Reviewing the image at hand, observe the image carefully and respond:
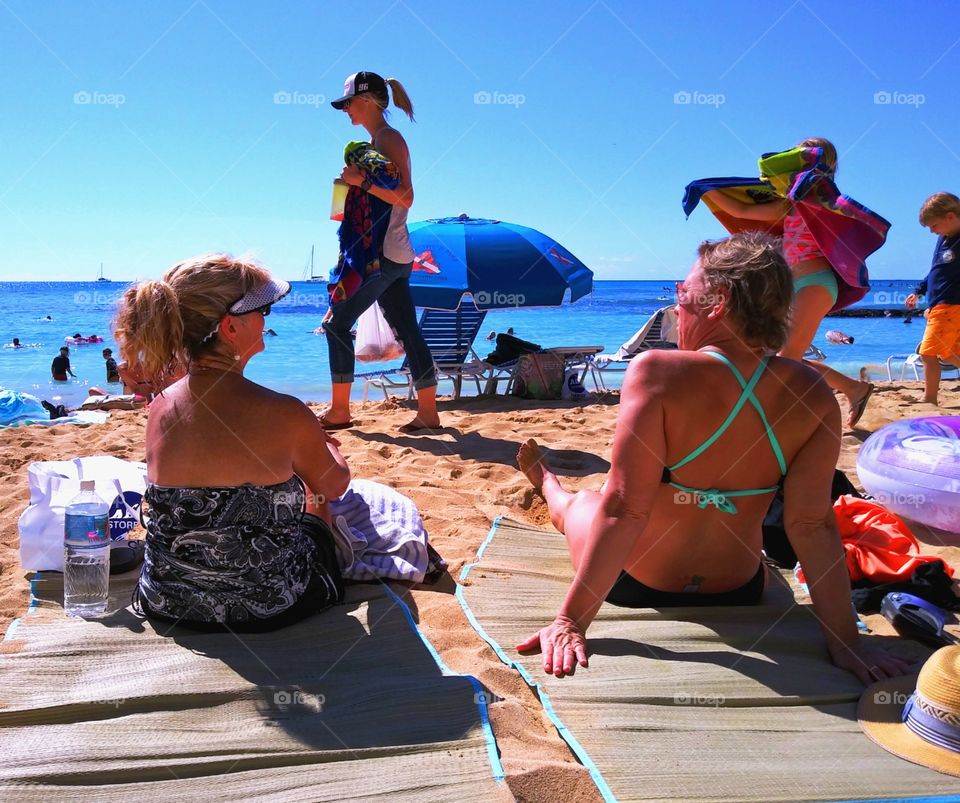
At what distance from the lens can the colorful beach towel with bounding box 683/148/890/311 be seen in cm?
450

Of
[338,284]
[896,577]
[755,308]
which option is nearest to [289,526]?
[755,308]

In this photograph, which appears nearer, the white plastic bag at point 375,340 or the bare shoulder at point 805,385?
the bare shoulder at point 805,385

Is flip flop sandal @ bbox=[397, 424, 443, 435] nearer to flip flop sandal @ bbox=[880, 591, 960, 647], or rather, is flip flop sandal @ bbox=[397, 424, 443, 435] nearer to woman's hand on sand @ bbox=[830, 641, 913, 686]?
flip flop sandal @ bbox=[880, 591, 960, 647]

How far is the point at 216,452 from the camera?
2328 mm

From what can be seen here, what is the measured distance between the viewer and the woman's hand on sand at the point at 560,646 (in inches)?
88.7

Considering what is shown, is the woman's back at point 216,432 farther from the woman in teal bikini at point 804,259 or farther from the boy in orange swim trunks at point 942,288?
the boy in orange swim trunks at point 942,288

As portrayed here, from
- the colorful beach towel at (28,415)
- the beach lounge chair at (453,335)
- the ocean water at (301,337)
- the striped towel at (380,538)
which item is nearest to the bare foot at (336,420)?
the ocean water at (301,337)

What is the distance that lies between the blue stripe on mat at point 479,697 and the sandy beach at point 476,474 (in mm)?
39

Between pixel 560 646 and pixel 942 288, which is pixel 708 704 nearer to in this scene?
pixel 560 646

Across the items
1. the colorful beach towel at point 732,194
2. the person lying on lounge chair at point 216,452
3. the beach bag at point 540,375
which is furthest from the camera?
the beach bag at point 540,375

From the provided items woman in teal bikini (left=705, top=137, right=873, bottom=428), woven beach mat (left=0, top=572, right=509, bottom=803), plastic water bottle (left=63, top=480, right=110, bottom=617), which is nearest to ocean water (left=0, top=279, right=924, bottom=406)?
plastic water bottle (left=63, top=480, right=110, bottom=617)

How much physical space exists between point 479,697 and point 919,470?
236 cm

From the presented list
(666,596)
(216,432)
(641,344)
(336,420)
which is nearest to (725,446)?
(666,596)

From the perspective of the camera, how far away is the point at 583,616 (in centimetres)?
232
